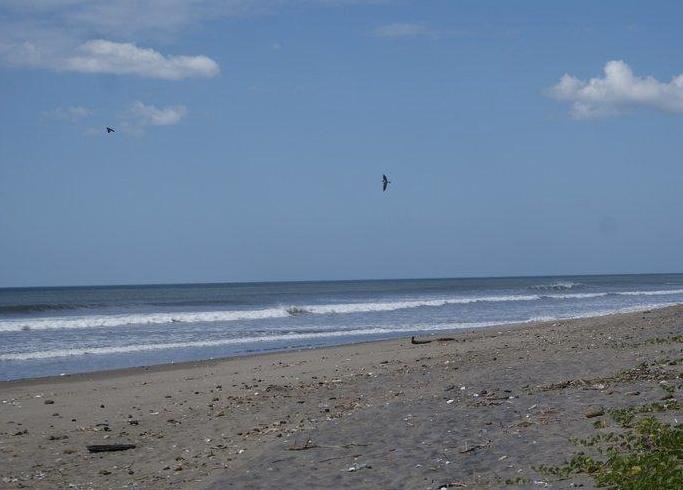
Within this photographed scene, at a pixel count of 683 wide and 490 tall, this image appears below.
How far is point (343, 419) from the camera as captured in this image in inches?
412

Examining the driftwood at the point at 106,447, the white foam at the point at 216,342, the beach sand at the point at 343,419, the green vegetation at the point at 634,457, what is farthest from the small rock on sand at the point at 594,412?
the white foam at the point at 216,342

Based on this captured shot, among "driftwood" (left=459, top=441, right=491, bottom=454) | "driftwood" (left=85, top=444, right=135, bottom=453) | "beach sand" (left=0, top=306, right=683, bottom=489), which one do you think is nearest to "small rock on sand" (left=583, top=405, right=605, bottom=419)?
"beach sand" (left=0, top=306, right=683, bottom=489)

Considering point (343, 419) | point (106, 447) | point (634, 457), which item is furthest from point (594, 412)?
point (106, 447)

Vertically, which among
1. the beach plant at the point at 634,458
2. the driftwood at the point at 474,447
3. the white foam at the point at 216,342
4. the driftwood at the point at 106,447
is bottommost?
the white foam at the point at 216,342

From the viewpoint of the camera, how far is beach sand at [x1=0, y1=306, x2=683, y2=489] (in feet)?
26.9

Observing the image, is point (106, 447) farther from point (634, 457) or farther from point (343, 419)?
point (634, 457)

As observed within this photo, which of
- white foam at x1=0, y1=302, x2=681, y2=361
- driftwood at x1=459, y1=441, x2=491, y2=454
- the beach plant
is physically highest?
the beach plant

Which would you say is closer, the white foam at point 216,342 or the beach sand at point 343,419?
the beach sand at point 343,419

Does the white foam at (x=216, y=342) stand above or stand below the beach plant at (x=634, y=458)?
below

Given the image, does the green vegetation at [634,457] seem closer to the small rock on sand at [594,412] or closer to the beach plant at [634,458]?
the beach plant at [634,458]

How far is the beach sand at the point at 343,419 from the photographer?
26.9ft

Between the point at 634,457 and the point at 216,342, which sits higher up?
the point at 634,457

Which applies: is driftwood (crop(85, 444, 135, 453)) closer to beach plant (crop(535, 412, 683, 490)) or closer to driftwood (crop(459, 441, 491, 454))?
driftwood (crop(459, 441, 491, 454))

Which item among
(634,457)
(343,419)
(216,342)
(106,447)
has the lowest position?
(216,342)
